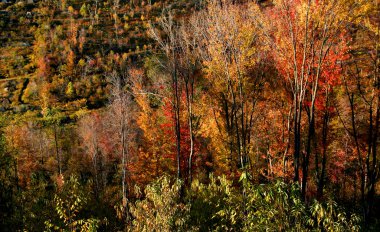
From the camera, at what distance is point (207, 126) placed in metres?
28.4

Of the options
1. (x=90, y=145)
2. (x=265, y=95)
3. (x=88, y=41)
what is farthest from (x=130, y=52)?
(x=265, y=95)

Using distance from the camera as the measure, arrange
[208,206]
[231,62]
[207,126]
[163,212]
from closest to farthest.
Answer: [163,212] → [208,206] → [231,62] → [207,126]

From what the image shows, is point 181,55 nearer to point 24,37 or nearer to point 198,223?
point 198,223

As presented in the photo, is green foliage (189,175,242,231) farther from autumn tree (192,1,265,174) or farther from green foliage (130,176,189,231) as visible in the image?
green foliage (130,176,189,231)

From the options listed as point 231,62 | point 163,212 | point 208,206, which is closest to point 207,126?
point 231,62

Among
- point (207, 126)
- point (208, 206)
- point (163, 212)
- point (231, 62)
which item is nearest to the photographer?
point (163, 212)

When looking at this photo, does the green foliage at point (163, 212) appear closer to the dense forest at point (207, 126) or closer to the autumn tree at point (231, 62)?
the dense forest at point (207, 126)

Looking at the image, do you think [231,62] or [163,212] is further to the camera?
[231,62]

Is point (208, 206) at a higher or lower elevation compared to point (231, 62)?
lower

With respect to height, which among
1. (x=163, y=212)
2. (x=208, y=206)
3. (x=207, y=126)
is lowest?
(x=207, y=126)

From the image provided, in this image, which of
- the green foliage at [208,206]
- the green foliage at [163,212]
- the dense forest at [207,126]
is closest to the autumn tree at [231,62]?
the dense forest at [207,126]

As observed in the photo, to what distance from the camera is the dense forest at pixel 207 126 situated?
34.1ft

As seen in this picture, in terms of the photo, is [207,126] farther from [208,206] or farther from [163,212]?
[163,212]

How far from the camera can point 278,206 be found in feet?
23.7
